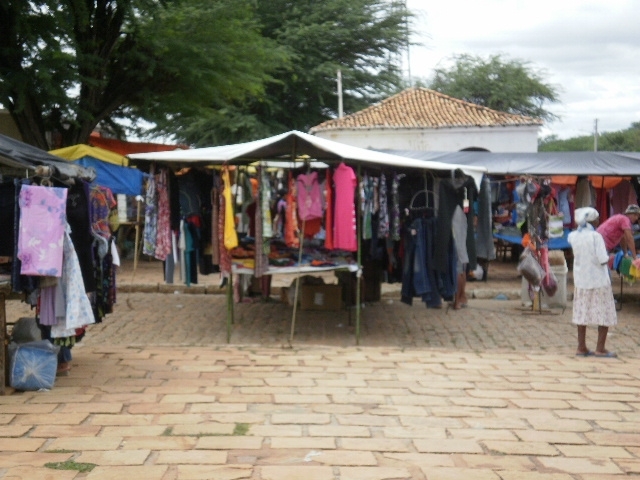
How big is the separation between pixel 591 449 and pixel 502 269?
1371cm

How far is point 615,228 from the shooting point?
35.1 ft

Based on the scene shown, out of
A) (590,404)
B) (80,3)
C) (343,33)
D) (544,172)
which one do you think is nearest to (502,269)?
(544,172)

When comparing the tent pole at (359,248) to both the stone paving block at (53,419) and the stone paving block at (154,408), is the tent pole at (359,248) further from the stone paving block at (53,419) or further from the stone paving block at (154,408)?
the stone paving block at (53,419)

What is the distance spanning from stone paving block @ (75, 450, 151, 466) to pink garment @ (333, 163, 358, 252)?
4978 millimetres

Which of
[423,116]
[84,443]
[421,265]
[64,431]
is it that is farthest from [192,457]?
[423,116]

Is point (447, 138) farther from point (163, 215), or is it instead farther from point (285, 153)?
point (163, 215)

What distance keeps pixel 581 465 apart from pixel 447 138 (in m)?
26.8

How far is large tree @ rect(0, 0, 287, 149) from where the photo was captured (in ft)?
57.0

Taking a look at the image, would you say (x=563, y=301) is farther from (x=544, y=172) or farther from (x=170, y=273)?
(x=170, y=273)

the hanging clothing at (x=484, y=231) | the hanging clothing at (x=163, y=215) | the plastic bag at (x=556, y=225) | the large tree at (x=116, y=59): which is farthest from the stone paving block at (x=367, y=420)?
the large tree at (x=116, y=59)

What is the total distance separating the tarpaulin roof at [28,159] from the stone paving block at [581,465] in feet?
14.1

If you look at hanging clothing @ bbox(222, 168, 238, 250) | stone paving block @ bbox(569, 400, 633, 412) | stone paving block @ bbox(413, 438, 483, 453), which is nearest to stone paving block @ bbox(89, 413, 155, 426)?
stone paving block @ bbox(413, 438, 483, 453)

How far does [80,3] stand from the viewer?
56.5ft

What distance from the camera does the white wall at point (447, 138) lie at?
3130 cm
